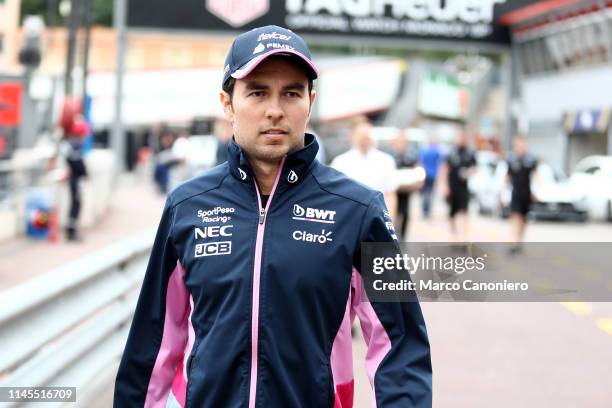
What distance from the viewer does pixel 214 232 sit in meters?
2.64

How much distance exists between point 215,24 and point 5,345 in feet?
93.3

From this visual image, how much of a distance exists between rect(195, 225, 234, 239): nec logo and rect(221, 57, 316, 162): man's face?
0.68ft

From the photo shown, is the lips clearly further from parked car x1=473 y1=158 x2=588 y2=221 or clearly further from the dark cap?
parked car x1=473 y1=158 x2=588 y2=221

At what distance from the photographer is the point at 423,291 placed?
3.17m

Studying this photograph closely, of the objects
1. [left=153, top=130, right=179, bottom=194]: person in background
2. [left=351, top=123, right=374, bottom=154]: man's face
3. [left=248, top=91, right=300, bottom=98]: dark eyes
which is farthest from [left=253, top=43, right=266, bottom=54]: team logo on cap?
[left=153, top=130, right=179, bottom=194]: person in background

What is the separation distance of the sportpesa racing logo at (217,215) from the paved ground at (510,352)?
2.09m

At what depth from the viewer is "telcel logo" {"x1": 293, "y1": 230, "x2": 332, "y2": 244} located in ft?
8.52

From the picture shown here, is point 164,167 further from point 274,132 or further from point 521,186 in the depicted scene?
point 274,132

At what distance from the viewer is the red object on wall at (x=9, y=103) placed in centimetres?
1791

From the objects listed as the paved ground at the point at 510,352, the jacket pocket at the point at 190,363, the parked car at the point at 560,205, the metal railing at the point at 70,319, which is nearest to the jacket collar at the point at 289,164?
the jacket pocket at the point at 190,363

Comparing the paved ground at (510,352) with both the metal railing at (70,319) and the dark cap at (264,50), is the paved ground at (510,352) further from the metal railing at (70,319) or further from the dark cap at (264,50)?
the dark cap at (264,50)

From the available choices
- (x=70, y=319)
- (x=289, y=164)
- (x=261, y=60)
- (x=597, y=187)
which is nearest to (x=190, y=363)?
(x=289, y=164)

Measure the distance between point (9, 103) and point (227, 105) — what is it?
52.7 ft

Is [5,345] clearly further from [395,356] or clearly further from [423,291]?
[395,356]
